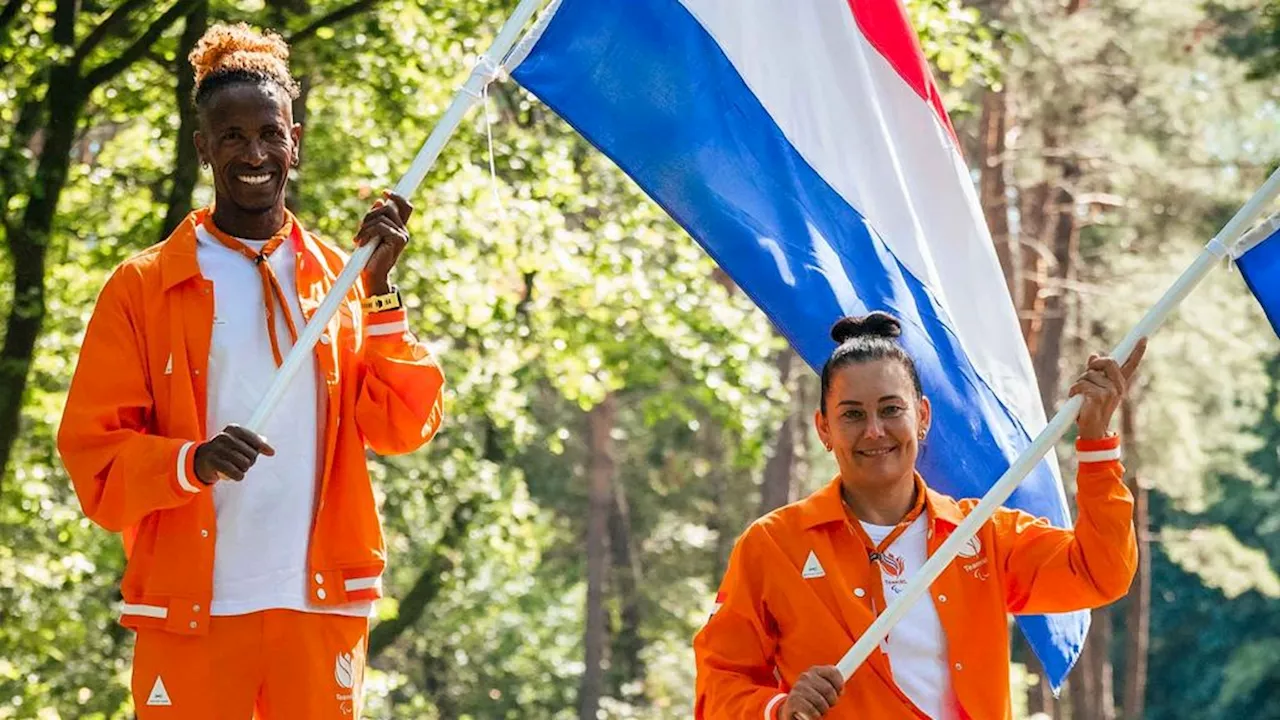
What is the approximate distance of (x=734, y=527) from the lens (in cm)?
3522

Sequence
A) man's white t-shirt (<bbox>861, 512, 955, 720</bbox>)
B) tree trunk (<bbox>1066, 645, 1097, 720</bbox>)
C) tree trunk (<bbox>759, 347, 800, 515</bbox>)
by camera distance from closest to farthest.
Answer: man's white t-shirt (<bbox>861, 512, 955, 720</bbox>), tree trunk (<bbox>1066, 645, 1097, 720</bbox>), tree trunk (<bbox>759, 347, 800, 515</bbox>)

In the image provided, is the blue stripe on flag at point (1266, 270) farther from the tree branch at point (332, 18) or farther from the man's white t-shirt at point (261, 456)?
the tree branch at point (332, 18)

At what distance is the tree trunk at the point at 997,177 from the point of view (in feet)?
79.4

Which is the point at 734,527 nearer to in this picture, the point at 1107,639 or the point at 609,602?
the point at 609,602

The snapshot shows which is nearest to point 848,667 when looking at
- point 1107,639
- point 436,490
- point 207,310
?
point 207,310

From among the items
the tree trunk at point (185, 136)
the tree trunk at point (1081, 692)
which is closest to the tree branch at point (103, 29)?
the tree trunk at point (185, 136)

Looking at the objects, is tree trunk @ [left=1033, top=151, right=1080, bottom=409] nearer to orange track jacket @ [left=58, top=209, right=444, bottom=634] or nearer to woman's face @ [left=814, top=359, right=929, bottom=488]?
woman's face @ [left=814, top=359, right=929, bottom=488]

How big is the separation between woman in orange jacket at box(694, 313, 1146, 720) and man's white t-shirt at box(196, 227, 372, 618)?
0.83 m

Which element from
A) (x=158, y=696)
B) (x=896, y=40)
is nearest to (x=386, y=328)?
(x=158, y=696)

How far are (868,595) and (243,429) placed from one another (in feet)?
4.51

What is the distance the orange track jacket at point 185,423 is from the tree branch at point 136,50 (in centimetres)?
660

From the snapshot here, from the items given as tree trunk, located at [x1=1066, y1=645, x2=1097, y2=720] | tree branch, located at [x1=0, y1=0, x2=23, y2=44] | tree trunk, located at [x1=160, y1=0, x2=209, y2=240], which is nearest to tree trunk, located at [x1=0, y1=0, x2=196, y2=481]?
tree trunk, located at [x1=160, y1=0, x2=209, y2=240]

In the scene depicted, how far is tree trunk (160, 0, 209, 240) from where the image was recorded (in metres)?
11.1

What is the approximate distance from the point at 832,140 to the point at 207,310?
1.52 meters
